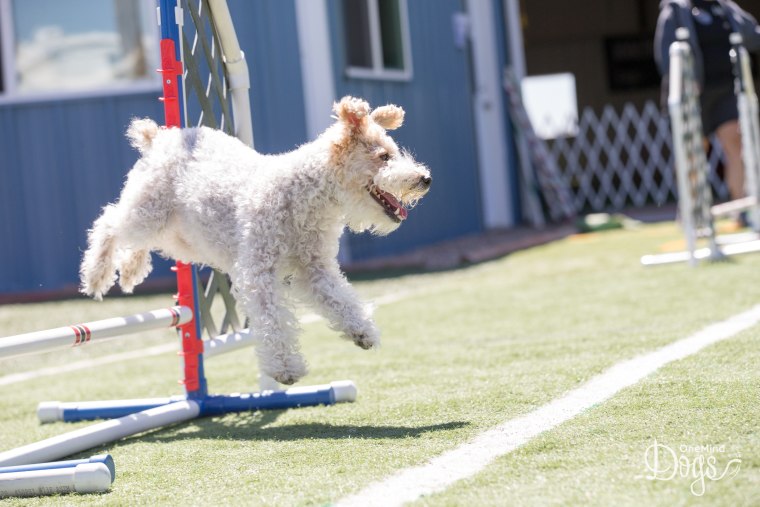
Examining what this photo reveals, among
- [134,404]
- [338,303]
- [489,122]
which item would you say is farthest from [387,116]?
[489,122]

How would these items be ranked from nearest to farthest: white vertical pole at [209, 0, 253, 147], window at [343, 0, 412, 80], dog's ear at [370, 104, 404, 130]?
dog's ear at [370, 104, 404, 130], white vertical pole at [209, 0, 253, 147], window at [343, 0, 412, 80]

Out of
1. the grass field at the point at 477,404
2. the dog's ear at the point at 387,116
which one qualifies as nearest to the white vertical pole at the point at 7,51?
the grass field at the point at 477,404

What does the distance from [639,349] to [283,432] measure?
165 centimetres

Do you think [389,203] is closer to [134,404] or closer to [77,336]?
[77,336]

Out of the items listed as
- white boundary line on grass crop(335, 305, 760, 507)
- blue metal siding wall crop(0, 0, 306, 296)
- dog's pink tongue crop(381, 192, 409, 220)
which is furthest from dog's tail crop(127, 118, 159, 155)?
blue metal siding wall crop(0, 0, 306, 296)

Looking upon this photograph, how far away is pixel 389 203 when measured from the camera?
3.61 meters

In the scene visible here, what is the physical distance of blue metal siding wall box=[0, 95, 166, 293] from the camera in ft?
31.9

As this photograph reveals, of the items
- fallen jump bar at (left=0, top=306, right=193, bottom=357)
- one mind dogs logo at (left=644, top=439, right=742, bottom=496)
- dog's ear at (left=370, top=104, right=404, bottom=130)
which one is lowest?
one mind dogs logo at (left=644, top=439, right=742, bottom=496)

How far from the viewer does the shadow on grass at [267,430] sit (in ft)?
10.9

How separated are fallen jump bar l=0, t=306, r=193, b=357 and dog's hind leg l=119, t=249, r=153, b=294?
0.46m

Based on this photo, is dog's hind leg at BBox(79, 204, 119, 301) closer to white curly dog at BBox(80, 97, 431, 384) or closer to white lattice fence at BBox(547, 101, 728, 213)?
white curly dog at BBox(80, 97, 431, 384)

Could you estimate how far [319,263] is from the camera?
372cm

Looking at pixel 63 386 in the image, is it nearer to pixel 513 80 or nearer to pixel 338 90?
pixel 338 90

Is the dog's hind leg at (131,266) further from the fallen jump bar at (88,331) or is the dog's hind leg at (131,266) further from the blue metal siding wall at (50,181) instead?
the blue metal siding wall at (50,181)
